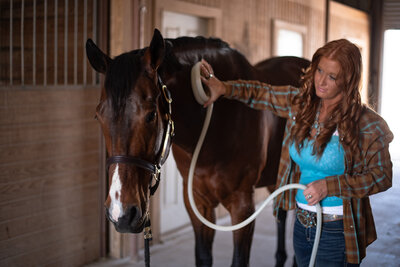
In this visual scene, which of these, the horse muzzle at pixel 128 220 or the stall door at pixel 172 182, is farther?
the stall door at pixel 172 182

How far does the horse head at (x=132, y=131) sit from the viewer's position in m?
1.37

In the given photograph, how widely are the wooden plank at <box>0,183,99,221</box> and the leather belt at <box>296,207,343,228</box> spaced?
1660mm

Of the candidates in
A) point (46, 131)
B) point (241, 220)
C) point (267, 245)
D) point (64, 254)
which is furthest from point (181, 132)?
point (267, 245)

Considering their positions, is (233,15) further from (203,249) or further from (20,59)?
(203,249)

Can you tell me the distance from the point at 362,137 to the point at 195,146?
0.70 metres

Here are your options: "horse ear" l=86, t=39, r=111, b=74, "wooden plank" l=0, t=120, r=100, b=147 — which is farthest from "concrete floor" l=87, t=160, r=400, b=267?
"horse ear" l=86, t=39, r=111, b=74

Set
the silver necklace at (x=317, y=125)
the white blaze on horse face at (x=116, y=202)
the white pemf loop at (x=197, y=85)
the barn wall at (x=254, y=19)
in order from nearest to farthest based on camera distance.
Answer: the white blaze on horse face at (x=116, y=202) < the silver necklace at (x=317, y=125) < the white pemf loop at (x=197, y=85) < the barn wall at (x=254, y=19)

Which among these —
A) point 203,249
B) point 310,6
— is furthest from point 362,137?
point 310,6

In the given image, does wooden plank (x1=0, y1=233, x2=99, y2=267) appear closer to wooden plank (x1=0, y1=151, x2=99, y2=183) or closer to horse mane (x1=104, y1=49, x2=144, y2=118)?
wooden plank (x1=0, y1=151, x2=99, y2=183)

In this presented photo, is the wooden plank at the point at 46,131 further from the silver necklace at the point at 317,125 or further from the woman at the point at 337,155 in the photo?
the silver necklace at the point at 317,125

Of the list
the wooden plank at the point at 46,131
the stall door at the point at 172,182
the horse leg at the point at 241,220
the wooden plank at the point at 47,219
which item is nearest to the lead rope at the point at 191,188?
the horse leg at the point at 241,220

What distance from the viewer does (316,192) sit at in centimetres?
149

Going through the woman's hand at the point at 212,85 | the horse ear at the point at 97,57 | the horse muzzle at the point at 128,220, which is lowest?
the horse muzzle at the point at 128,220

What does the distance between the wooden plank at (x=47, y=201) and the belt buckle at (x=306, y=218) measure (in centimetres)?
167
